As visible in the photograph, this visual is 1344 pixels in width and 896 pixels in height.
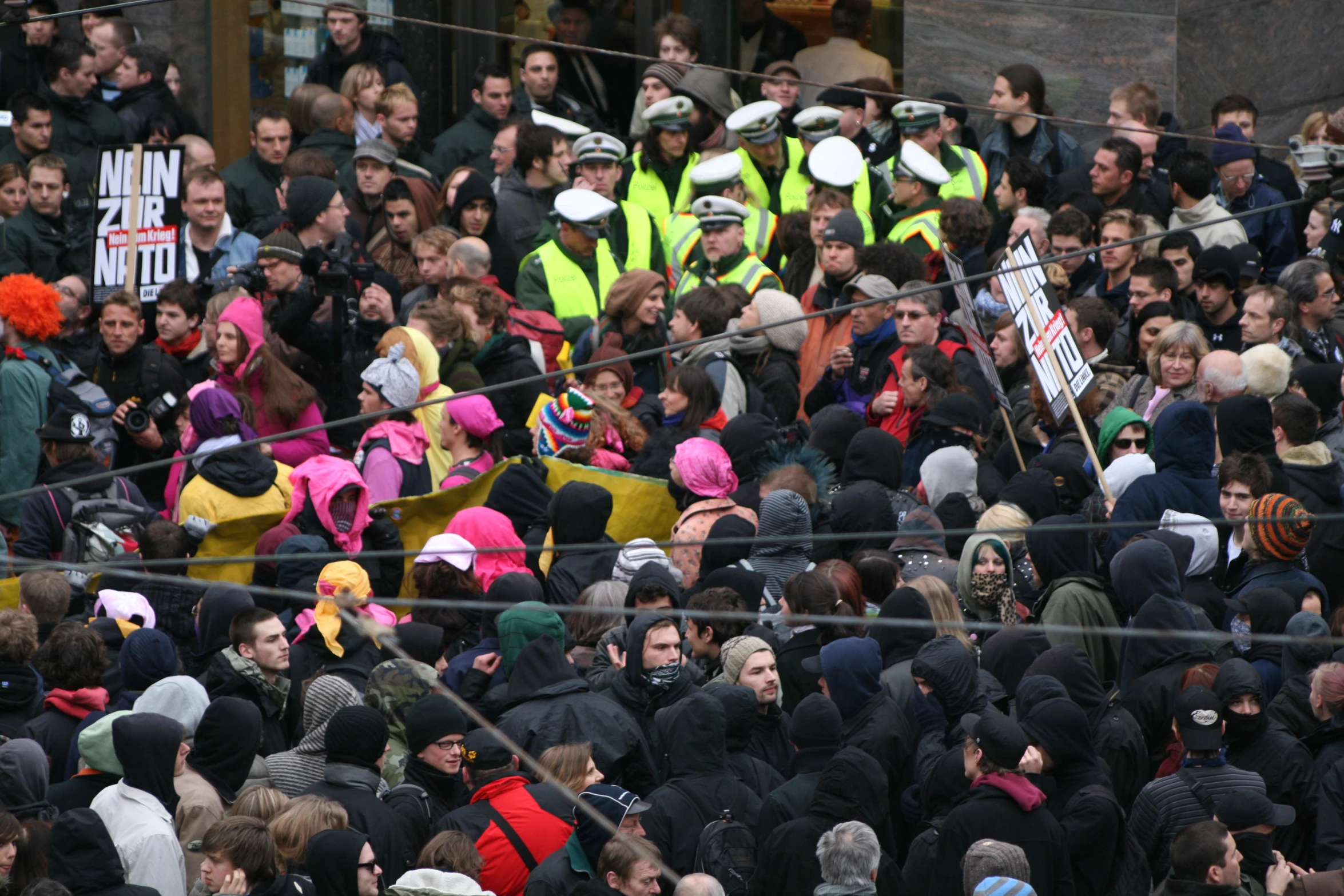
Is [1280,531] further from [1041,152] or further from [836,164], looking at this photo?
[1041,152]

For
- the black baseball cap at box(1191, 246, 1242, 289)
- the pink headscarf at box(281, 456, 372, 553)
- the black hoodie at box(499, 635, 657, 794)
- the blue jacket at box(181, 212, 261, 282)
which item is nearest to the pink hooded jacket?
the pink headscarf at box(281, 456, 372, 553)

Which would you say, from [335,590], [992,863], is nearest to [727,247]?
[335,590]

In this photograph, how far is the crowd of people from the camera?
6.02m

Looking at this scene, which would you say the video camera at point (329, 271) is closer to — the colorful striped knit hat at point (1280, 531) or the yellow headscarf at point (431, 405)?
the yellow headscarf at point (431, 405)

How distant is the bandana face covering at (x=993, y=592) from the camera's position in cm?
747

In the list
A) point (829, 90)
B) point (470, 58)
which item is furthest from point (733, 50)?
point (829, 90)

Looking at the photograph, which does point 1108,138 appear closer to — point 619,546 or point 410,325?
point 410,325

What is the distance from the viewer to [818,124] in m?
13.4

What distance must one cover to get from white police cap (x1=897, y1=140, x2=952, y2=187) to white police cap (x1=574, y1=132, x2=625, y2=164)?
5.95 feet

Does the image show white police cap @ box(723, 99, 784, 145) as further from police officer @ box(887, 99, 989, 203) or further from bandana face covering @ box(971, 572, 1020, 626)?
bandana face covering @ box(971, 572, 1020, 626)

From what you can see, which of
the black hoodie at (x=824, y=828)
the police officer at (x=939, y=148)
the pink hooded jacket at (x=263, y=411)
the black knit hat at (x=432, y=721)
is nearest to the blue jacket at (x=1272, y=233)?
the police officer at (x=939, y=148)

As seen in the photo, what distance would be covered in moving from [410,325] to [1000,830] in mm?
5102

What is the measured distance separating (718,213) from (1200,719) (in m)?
5.93

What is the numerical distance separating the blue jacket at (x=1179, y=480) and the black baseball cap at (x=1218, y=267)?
2.41 meters
